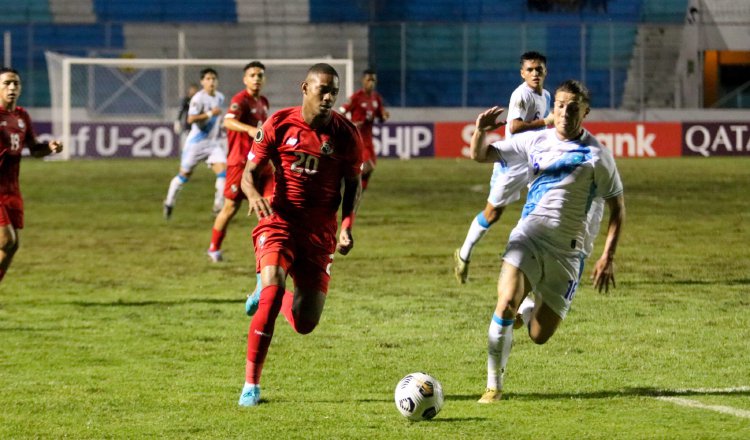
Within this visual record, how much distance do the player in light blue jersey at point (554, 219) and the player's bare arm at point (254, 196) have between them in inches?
48.9

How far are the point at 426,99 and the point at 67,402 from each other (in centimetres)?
3308

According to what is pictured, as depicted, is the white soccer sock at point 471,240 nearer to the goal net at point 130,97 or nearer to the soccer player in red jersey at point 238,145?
the soccer player in red jersey at point 238,145

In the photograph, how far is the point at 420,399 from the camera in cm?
661

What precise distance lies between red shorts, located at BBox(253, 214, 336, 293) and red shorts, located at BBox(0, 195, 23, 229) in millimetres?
3574

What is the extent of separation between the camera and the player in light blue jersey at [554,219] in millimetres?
7113

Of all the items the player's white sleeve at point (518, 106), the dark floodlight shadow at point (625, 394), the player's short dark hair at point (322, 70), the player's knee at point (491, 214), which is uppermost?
the player's short dark hair at point (322, 70)

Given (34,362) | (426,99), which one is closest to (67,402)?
(34,362)

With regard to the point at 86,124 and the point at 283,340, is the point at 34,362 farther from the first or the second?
the point at 86,124

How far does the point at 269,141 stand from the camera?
7383 mm

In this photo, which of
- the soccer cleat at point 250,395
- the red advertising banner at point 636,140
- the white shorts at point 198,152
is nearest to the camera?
the soccer cleat at point 250,395

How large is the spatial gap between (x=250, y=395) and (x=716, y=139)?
31406 mm

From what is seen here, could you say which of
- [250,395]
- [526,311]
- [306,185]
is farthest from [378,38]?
[250,395]

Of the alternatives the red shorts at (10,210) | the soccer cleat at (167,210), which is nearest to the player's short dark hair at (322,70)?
the red shorts at (10,210)

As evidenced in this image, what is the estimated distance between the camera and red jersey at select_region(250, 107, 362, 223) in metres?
7.40
